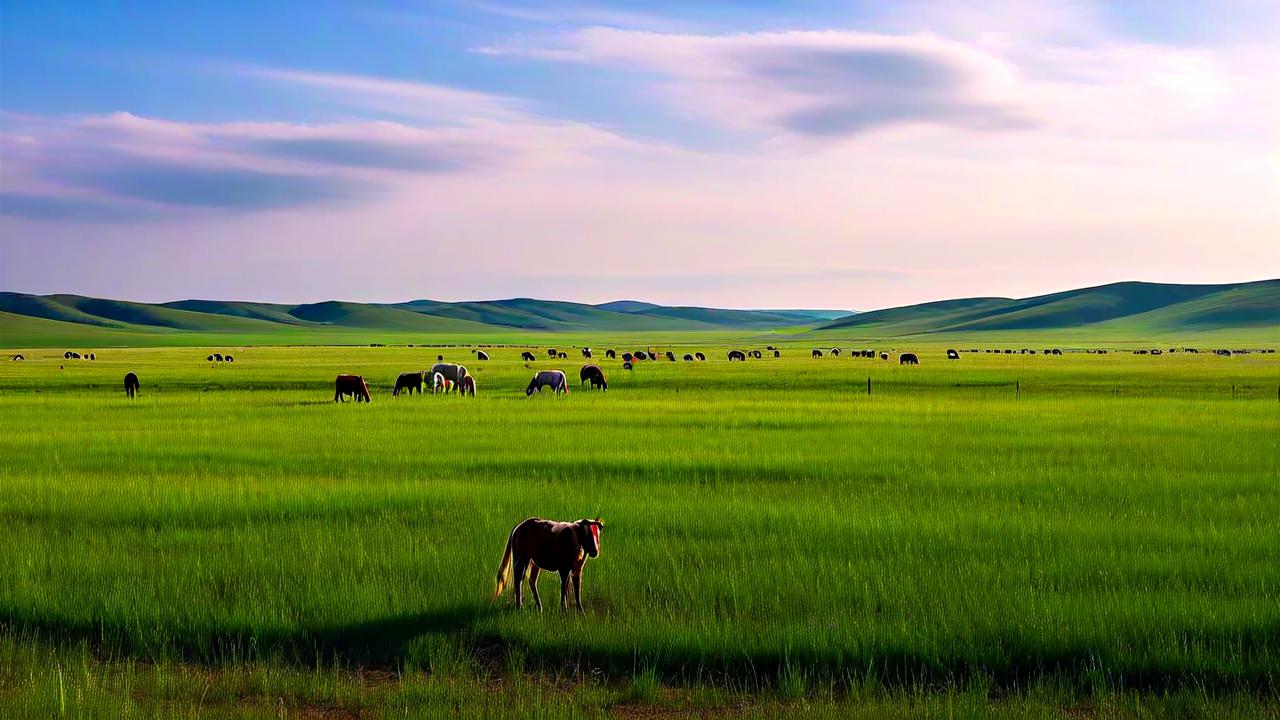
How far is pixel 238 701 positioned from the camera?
7621 mm

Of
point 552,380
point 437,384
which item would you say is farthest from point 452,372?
point 552,380

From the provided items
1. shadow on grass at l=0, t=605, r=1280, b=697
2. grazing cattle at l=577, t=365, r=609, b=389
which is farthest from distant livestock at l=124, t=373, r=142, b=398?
shadow on grass at l=0, t=605, r=1280, b=697

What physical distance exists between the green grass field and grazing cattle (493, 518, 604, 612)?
317 mm

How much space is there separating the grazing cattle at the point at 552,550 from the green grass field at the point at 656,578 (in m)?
0.32

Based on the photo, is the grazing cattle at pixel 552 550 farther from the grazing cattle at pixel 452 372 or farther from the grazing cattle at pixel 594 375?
the grazing cattle at pixel 452 372

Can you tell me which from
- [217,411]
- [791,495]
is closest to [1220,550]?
[791,495]

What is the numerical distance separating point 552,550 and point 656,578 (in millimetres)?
2013

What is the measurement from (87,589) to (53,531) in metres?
3.85

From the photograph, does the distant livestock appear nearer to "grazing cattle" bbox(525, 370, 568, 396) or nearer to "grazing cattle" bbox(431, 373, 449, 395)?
"grazing cattle" bbox(431, 373, 449, 395)

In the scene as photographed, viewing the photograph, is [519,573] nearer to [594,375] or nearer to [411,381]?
[411,381]

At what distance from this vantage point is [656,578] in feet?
34.5

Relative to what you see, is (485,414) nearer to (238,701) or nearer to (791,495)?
(791,495)

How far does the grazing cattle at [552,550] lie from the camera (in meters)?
8.53

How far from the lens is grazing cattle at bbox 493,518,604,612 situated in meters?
8.53
